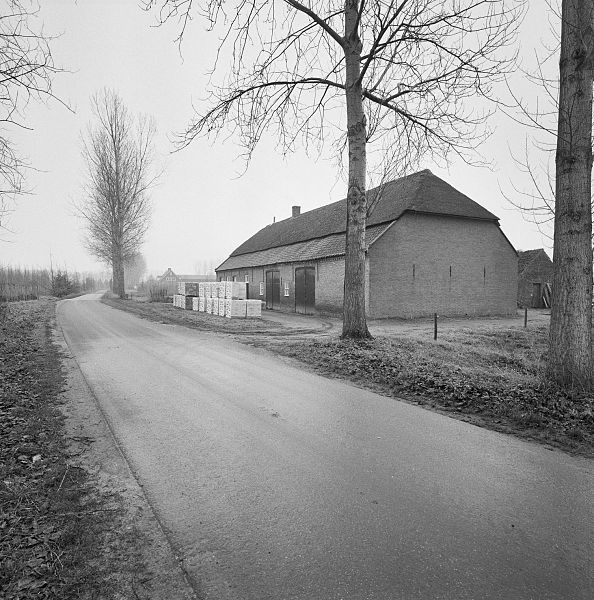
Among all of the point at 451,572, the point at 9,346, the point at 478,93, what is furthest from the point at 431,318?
the point at 451,572

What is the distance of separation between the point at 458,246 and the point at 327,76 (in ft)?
52.5

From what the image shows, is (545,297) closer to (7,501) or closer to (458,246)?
(458,246)

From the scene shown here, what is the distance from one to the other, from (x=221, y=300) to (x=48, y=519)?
67.6 feet

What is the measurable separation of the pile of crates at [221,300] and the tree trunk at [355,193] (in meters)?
11.3

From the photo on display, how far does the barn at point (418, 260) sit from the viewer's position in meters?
22.0

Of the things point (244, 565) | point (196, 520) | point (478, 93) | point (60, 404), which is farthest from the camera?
point (478, 93)

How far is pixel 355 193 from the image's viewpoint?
427 inches

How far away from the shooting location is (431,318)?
22.8 meters

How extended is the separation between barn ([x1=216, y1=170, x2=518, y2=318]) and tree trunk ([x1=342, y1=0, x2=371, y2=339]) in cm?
1035

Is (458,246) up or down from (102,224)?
down

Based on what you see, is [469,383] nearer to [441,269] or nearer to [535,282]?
[441,269]

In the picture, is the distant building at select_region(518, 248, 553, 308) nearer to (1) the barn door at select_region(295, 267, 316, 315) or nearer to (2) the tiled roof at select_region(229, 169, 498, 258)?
(2) the tiled roof at select_region(229, 169, 498, 258)

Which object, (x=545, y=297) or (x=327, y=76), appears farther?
(x=545, y=297)

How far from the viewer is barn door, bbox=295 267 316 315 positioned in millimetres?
25433
